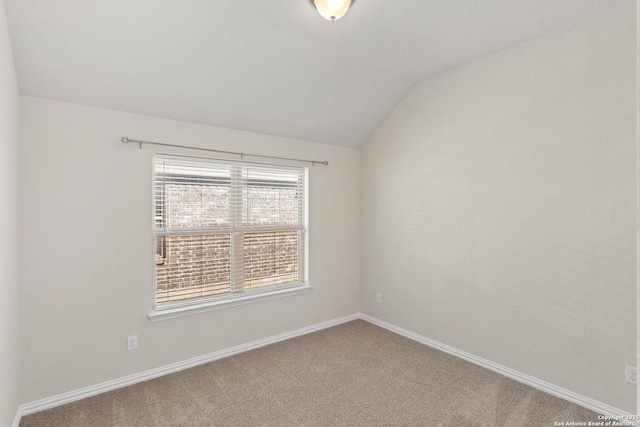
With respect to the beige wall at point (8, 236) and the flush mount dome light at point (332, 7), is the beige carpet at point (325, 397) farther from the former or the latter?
the flush mount dome light at point (332, 7)

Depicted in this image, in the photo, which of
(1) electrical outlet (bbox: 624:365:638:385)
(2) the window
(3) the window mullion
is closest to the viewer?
(1) electrical outlet (bbox: 624:365:638:385)

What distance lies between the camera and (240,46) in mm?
2457

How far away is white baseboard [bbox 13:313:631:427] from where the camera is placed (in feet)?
7.52

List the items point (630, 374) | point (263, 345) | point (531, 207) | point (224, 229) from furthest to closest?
point (263, 345) < point (224, 229) < point (531, 207) < point (630, 374)

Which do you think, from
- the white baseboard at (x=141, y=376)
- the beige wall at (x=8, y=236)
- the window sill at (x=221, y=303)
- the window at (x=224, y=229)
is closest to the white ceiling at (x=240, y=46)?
the beige wall at (x=8, y=236)

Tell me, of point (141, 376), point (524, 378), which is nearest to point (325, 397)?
point (141, 376)

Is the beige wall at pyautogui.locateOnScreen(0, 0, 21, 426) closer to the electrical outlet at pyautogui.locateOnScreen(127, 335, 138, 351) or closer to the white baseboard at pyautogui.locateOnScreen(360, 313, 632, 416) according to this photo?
the electrical outlet at pyautogui.locateOnScreen(127, 335, 138, 351)

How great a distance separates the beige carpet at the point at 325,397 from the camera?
2.21 m

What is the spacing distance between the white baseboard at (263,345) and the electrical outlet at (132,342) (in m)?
0.22

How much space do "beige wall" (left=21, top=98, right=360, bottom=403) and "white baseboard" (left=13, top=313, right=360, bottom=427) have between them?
1.6 inches

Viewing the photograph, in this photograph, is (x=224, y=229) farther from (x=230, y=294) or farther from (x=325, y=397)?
(x=325, y=397)

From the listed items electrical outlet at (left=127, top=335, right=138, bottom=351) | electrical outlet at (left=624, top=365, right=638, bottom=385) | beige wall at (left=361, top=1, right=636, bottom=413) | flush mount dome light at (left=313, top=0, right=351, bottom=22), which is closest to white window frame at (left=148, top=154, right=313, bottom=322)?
electrical outlet at (left=127, top=335, right=138, bottom=351)

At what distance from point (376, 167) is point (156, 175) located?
2.39 m

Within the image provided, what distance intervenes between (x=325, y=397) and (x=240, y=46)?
2.66 m
